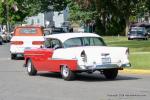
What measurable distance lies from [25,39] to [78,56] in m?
13.9

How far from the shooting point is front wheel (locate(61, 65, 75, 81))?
1822 cm

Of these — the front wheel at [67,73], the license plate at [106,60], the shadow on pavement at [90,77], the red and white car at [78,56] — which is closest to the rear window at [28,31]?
the shadow on pavement at [90,77]

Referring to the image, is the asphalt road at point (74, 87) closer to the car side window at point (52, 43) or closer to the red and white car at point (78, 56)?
the red and white car at point (78, 56)

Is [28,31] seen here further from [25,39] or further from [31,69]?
[31,69]

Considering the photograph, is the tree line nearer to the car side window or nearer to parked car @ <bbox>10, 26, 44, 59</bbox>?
parked car @ <bbox>10, 26, 44, 59</bbox>

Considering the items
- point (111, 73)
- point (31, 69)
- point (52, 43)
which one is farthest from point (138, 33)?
point (111, 73)

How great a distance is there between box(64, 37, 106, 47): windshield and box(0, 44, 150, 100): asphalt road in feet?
3.90

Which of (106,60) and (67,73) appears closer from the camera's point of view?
(106,60)

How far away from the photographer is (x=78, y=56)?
1764 centimetres

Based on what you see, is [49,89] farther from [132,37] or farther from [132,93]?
[132,37]

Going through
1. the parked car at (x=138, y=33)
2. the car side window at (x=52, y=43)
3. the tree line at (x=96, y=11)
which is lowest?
the parked car at (x=138, y=33)

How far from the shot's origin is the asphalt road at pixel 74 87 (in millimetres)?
14055

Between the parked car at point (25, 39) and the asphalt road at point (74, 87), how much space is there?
9665 millimetres

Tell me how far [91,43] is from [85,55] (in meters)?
1.81
